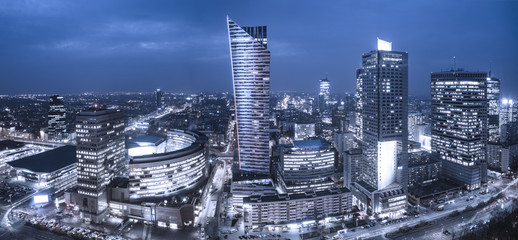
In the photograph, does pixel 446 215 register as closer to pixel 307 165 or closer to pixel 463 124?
pixel 463 124

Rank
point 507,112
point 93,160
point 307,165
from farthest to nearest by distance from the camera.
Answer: point 507,112 < point 307,165 < point 93,160

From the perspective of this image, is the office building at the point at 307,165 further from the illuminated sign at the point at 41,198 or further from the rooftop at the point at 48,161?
the rooftop at the point at 48,161

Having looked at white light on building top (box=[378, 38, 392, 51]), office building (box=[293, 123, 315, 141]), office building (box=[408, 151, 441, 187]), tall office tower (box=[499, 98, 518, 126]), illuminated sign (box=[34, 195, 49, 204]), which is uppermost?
white light on building top (box=[378, 38, 392, 51])

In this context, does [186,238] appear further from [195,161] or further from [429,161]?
[429,161]

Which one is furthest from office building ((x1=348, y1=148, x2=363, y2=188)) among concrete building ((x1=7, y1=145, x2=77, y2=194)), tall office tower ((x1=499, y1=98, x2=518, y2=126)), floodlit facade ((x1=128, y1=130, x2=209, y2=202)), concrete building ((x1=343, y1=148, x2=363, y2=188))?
tall office tower ((x1=499, y1=98, x2=518, y2=126))

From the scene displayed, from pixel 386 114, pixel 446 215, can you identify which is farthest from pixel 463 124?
pixel 386 114

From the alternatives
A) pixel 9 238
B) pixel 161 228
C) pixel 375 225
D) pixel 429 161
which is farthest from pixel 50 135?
pixel 429 161

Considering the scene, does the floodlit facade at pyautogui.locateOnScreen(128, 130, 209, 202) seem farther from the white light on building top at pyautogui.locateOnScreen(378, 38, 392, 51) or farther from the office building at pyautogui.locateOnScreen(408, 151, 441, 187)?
the office building at pyautogui.locateOnScreen(408, 151, 441, 187)
